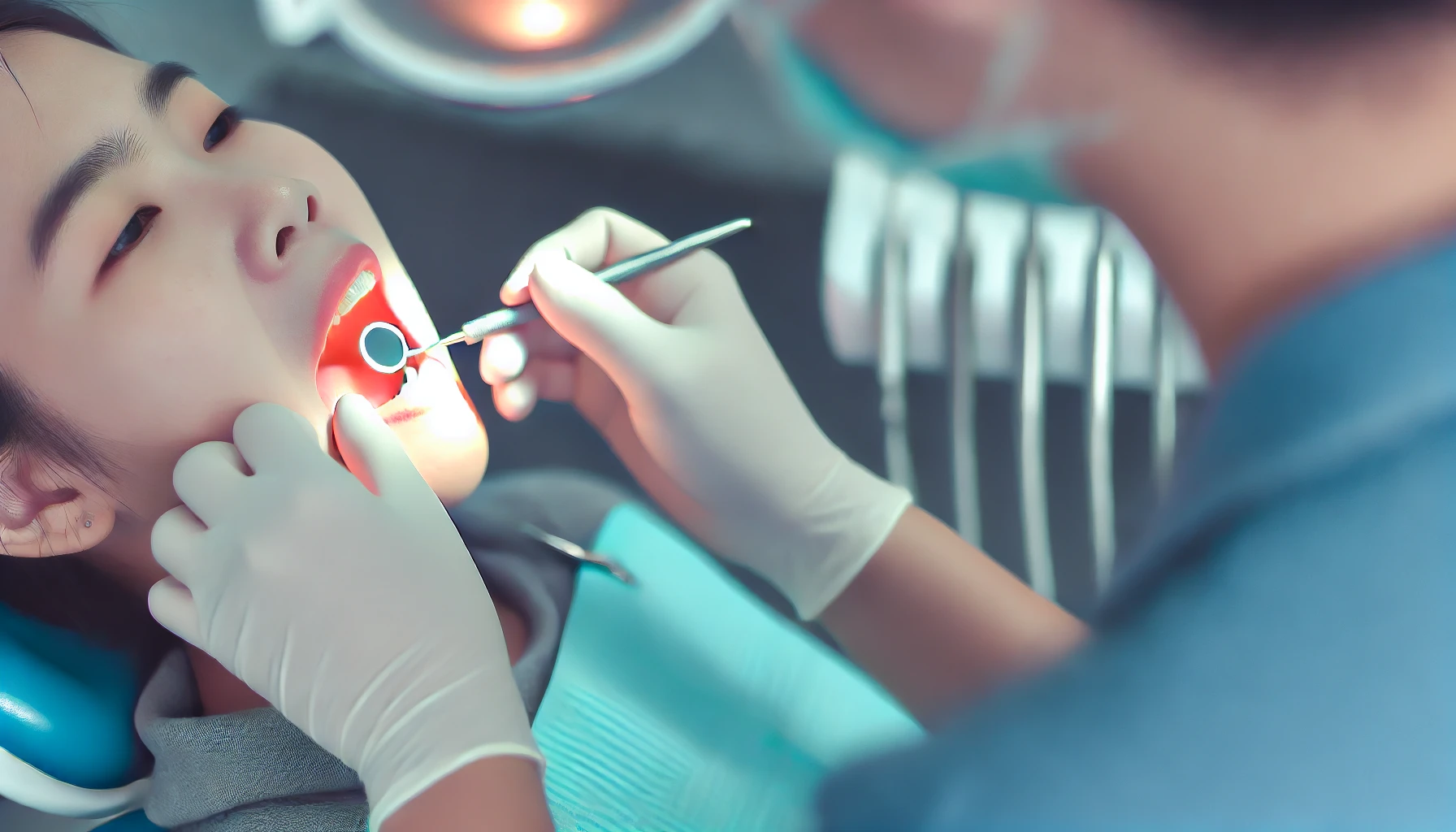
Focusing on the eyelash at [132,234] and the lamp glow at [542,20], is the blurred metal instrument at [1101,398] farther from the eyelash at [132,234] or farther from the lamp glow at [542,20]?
the eyelash at [132,234]

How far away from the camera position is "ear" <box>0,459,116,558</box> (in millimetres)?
656

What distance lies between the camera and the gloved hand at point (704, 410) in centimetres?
65

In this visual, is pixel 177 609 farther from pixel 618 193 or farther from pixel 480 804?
pixel 618 193

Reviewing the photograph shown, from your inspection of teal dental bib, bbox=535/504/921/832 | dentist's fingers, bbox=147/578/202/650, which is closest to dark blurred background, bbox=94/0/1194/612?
teal dental bib, bbox=535/504/921/832

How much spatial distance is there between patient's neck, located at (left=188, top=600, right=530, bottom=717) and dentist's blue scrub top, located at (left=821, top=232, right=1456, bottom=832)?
458mm

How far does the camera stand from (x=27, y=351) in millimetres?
627

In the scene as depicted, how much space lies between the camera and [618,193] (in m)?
0.69

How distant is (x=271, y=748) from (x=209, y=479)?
213 millimetres

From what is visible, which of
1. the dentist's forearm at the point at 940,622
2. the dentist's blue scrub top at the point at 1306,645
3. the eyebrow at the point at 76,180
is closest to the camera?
the dentist's blue scrub top at the point at 1306,645

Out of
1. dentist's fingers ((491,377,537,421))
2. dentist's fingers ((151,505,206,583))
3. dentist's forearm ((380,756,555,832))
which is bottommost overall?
dentist's forearm ((380,756,555,832))

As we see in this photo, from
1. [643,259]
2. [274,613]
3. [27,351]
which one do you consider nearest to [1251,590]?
[643,259]

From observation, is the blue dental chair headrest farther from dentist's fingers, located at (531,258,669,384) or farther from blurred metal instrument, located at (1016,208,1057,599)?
blurred metal instrument, located at (1016,208,1057,599)

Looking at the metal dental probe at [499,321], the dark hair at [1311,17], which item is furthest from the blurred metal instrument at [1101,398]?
the metal dental probe at [499,321]

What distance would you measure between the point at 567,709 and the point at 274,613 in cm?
21
